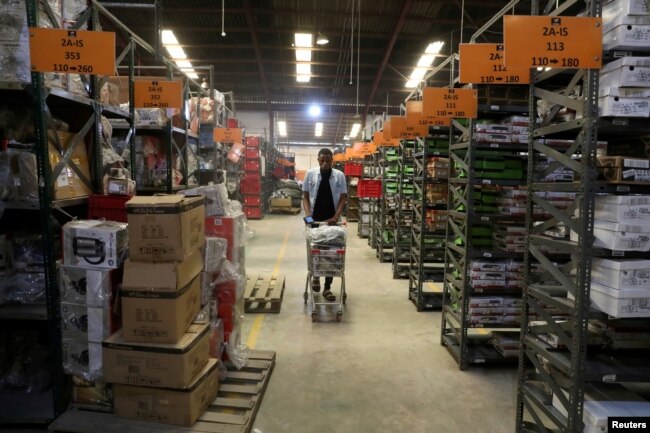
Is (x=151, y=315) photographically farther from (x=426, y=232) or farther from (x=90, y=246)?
(x=426, y=232)

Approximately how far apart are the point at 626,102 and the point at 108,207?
11.7 feet

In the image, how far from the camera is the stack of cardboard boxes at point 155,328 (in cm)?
276

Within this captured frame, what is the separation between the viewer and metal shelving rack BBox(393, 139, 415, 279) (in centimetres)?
755

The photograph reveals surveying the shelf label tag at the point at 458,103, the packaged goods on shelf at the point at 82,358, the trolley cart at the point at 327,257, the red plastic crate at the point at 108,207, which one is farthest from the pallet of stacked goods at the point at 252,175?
the packaged goods on shelf at the point at 82,358

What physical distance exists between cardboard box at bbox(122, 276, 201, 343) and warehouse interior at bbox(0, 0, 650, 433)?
15 mm

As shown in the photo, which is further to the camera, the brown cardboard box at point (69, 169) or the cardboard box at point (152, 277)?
the brown cardboard box at point (69, 169)

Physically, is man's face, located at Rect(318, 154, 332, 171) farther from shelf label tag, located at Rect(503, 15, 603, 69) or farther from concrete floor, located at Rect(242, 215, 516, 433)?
shelf label tag, located at Rect(503, 15, 603, 69)

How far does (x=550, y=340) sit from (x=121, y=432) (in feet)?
9.60

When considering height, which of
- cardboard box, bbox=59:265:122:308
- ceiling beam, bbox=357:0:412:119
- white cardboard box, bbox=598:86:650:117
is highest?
ceiling beam, bbox=357:0:412:119

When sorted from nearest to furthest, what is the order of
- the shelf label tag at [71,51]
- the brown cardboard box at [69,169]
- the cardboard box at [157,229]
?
the shelf label tag at [71,51], the cardboard box at [157,229], the brown cardboard box at [69,169]

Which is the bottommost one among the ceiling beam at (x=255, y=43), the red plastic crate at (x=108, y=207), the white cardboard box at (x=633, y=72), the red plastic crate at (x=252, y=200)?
the red plastic crate at (x=252, y=200)

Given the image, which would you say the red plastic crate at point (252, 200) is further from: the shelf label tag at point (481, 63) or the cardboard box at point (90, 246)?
the cardboard box at point (90, 246)

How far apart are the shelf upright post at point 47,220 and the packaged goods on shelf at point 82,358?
2.0 inches

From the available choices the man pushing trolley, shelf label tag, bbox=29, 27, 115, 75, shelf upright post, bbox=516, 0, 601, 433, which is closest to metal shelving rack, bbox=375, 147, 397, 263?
the man pushing trolley
